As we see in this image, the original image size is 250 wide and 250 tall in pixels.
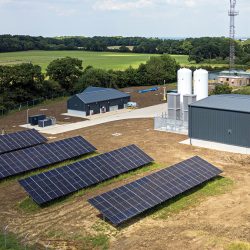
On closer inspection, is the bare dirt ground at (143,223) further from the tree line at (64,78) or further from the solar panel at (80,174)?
the tree line at (64,78)

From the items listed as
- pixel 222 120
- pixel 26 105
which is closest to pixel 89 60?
pixel 26 105

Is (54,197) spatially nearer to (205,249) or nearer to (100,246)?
(100,246)

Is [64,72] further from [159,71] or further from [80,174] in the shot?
[80,174]

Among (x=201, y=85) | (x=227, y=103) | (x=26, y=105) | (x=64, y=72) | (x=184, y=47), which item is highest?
(x=184, y=47)

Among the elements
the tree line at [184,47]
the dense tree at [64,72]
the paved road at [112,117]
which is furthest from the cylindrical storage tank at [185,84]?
the tree line at [184,47]

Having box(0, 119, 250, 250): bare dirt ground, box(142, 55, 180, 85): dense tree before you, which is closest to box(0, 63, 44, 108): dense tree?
box(142, 55, 180, 85): dense tree

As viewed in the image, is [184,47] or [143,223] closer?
[143,223]
